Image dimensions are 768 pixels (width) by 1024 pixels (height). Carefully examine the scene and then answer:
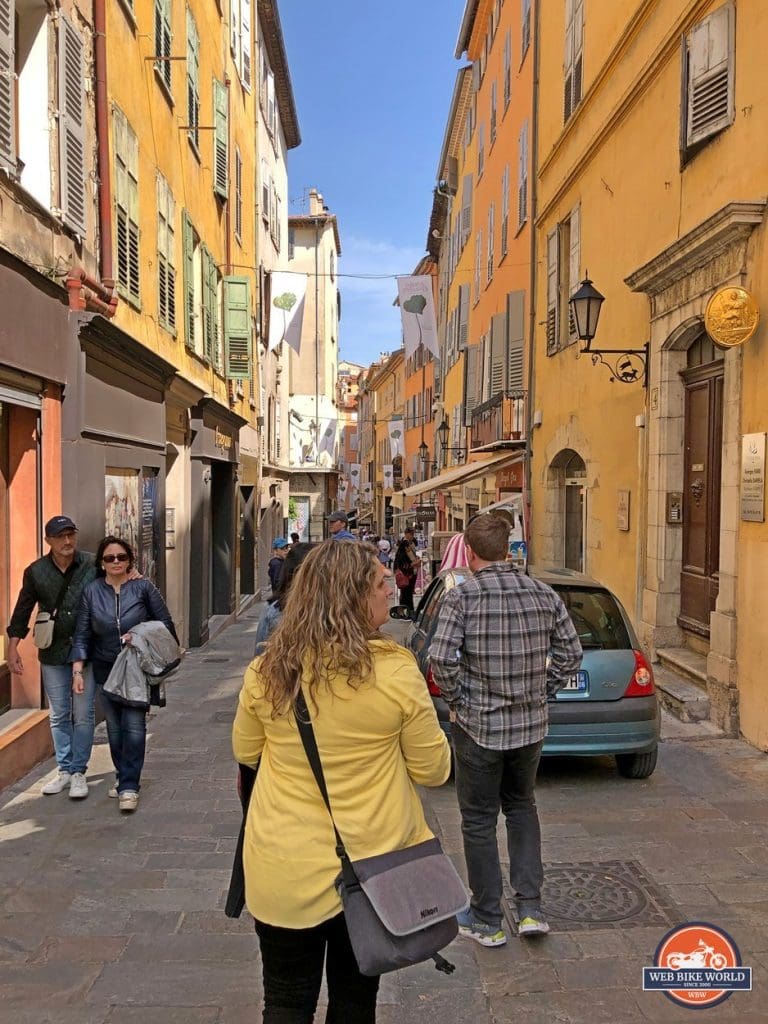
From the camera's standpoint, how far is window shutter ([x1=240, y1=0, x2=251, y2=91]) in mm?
18312

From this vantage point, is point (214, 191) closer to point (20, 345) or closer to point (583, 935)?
point (20, 345)

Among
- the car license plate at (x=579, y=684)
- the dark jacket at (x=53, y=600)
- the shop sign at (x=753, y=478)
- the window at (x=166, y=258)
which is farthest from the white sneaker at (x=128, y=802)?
the window at (x=166, y=258)

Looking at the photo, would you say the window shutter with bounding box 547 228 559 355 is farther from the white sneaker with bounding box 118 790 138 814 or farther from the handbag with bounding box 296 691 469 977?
the handbag with bounding box 296 691 469 977

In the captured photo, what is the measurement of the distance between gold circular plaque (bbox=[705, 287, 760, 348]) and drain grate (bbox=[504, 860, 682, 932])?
14.6 ft

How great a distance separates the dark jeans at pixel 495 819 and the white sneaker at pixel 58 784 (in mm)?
3384

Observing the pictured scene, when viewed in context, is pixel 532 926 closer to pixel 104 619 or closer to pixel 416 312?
pixel 104 619

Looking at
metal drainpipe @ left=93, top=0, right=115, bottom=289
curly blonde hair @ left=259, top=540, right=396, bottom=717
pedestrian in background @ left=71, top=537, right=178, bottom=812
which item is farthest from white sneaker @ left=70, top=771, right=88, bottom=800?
metal drainpipe @ left=93, top=0, right=115, bottom=289

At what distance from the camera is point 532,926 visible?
376 cm

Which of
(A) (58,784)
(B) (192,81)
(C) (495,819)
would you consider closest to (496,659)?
(C) (495,819)

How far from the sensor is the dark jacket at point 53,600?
588cm

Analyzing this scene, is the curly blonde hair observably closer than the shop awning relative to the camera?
Yes

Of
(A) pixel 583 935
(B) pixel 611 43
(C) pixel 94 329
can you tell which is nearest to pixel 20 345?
(C) pixel 94 329

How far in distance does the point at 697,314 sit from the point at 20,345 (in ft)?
20.0

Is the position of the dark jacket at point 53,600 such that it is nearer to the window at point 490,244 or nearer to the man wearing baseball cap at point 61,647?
the man wearing baseball cap at point 61,647
